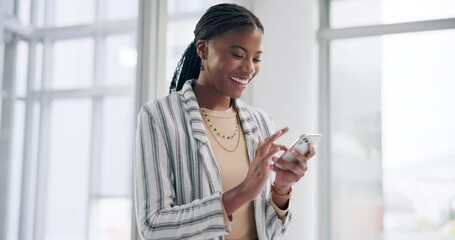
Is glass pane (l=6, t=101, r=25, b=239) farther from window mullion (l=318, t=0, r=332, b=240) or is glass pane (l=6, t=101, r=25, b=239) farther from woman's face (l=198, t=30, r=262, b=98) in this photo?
window mullion (l=318, t=0, r=332, b=240)

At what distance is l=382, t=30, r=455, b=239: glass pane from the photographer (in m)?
3.01

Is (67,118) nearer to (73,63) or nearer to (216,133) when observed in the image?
(73,63)

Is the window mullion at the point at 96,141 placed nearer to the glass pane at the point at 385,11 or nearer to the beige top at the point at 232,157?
the beige top at the point at 232,157

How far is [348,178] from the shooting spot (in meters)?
3.23

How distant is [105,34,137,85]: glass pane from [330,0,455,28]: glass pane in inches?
64.0

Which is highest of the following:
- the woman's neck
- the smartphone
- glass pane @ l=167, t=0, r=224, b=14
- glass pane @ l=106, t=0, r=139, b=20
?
glass pane @ l=167, t=0, r=224, b=14

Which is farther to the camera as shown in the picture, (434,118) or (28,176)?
(434,118)

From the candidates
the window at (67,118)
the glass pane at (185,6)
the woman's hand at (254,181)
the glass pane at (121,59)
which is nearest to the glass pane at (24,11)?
the window at (67,118)

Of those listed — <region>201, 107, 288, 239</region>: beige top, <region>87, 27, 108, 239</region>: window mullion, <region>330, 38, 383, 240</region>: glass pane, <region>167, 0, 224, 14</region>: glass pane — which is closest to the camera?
<region>201, 107, 288, 239</region>: beige top

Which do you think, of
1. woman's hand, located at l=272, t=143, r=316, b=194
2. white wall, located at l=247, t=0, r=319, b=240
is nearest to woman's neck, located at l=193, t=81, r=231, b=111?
woman's hand, located at l=272, t=143, r=316, b=194

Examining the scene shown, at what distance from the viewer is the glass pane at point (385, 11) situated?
3076 mm

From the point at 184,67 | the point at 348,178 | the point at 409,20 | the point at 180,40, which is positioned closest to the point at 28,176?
the point at 184,67

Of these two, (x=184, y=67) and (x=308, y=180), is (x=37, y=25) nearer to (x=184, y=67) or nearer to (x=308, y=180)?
(x=184, y=67)

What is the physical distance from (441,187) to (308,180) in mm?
664
